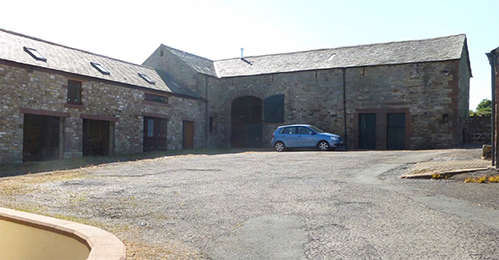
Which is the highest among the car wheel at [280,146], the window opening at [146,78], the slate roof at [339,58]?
the slate roof at [339,58]

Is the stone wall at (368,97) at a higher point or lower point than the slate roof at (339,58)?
lower

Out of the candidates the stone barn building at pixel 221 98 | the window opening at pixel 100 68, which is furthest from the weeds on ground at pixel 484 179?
the window opening at pixel 100 68

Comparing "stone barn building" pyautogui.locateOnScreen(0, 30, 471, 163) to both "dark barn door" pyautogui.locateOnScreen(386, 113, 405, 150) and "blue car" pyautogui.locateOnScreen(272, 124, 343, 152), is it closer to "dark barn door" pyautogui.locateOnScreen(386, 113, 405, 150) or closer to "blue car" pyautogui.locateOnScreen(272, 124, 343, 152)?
"dark barn door" pyautogui.locateOnScreen(386, 113, 405, 150)

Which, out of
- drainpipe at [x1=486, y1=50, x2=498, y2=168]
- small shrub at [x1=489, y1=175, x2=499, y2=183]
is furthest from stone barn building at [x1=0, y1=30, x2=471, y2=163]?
small shrub at [x1=489, y1=175, x2=499, y2=183]

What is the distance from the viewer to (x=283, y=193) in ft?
24.3

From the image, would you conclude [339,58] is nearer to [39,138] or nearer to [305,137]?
[305,137]

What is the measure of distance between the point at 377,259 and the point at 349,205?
96.8 inches

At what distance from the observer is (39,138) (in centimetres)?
1911

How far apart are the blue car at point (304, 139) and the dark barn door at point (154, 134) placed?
619 centimetres

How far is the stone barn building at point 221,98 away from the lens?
635 inches

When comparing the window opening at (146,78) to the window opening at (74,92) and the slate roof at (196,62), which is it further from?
the window opening at (74,92)

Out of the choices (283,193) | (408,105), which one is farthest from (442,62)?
(283,193)

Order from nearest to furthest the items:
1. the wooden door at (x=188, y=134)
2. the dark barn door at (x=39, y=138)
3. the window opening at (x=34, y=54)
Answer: the window opening at (x=34, y=54) < the dark barn door at (x=39, y=138) < the wooden door at (x=188, y=134)

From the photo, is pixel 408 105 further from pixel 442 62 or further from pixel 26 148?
pixel 26 148
